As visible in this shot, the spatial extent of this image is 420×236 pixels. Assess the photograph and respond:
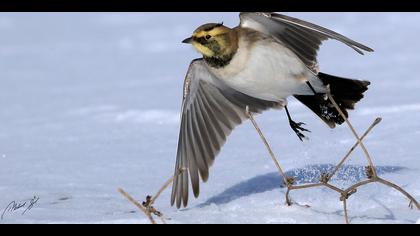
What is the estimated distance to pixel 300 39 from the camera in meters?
5.22

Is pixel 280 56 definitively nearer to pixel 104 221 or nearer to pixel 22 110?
pixel 104 221

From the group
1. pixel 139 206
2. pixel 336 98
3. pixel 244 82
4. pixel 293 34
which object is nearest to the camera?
pixel 139 206

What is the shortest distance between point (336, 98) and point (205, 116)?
0.85 m

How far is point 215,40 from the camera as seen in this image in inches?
197

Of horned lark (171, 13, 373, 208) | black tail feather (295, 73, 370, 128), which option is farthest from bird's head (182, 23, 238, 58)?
black tail feather (295, 73, 370, 128)

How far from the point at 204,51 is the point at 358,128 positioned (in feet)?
6.69

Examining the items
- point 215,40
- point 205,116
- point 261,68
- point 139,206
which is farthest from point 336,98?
point 139,206

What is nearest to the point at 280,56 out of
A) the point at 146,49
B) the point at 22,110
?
the point at 22,110

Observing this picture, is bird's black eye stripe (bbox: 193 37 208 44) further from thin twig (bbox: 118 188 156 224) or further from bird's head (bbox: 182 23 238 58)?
thin twig (bbox: 118 188 156 224)

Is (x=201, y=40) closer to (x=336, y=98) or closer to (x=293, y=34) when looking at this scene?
(x=293, y=34)

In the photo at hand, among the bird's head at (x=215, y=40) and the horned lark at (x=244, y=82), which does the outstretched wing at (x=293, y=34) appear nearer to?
the horned lark at (x=244, y=82)

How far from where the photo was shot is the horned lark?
16.4 feet

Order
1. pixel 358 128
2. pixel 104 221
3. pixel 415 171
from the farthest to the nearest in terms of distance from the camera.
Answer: pixel 358 128
pixel 415 171
pixel 104 221

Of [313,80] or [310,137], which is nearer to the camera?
[313,80]
